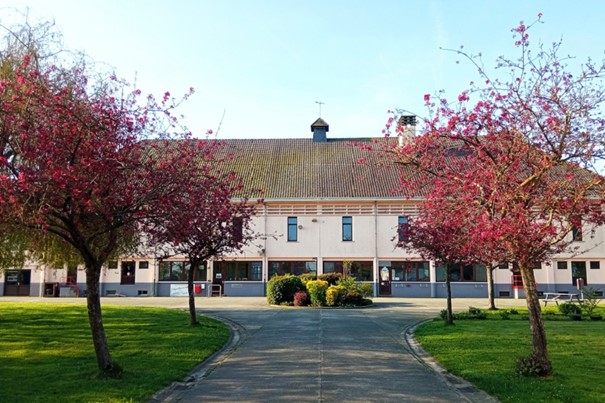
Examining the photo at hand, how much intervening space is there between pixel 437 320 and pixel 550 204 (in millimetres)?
11558

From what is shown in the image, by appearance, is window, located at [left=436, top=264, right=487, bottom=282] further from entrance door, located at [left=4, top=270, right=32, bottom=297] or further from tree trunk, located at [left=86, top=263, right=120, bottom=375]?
tree trunk, located at [left=86, top=263, right=120, bottom=375]

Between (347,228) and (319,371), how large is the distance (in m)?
27.4

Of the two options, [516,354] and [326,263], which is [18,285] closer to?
[326,263]

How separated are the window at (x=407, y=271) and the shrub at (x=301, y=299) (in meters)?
12.0

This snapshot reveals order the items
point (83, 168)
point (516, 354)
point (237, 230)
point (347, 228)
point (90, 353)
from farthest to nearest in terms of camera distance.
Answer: point (347, 228)
point (237, 230)
point (516, 354)
point (90, 353)
point (83, 168)

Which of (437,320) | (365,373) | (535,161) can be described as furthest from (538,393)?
(437,320)

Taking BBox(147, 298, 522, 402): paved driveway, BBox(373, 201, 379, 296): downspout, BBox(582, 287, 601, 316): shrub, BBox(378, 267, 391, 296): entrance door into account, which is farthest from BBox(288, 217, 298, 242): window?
BBox(147, 298, 522, 402): paved driveway

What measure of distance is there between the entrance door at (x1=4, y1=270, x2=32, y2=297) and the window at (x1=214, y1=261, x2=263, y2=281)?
13928 mm

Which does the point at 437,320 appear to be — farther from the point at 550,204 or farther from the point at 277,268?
the point at 277,268

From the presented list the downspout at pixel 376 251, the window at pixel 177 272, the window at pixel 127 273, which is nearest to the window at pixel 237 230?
the downspout at pixel 376 251

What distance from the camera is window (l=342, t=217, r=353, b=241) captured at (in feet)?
122

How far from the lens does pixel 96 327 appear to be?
31.4ft

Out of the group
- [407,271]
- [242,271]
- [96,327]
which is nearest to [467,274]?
[407,271]

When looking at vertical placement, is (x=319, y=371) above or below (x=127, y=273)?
below
